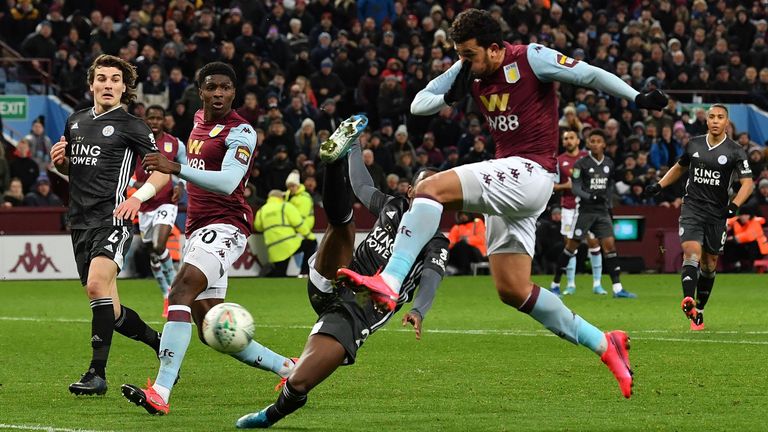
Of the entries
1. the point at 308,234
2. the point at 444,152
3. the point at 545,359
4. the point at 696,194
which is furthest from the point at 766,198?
the point at 545,359

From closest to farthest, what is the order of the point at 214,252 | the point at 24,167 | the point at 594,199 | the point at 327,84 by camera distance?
the point at 214,252
the point at 594,199
the point at 24,167
the point at 327,84

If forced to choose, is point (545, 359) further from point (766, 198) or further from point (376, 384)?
point (766, 198)

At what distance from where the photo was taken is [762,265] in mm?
27703

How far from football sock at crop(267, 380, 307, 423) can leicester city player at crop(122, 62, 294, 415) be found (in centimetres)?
107

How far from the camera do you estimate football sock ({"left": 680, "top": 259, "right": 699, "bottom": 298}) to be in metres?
15.2

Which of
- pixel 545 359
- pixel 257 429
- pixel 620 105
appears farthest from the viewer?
pixel 620 105

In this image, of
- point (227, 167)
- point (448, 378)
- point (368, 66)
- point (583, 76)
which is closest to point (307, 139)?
point (368, 66)

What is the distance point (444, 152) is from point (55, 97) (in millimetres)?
7820

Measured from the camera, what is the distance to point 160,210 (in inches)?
→ 678

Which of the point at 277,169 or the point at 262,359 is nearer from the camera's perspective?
the point at 262,359

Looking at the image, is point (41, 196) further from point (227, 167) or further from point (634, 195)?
point (227, 167)

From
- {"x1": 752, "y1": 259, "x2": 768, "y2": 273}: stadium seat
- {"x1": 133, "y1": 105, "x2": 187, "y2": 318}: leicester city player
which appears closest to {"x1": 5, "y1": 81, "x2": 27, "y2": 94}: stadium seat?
{"x1": 133, "y1": 105, "x2": 187, "y2": 318}: leicester city player

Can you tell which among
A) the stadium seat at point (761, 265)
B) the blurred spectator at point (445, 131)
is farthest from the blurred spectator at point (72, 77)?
the stadium seat at point (761, 265)

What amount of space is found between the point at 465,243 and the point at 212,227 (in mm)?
17285
